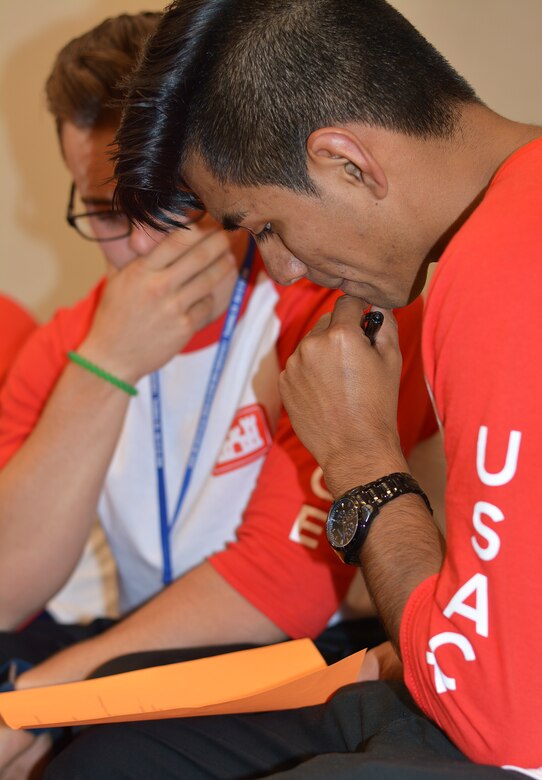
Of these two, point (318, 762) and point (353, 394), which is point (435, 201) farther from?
point (318, 762)

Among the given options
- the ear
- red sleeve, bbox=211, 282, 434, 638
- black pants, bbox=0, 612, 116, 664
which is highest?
the ear

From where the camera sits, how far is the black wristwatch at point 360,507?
804mm

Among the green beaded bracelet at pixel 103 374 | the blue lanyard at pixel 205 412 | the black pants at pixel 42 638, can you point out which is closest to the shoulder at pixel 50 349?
the green beaded bracelet at pixel 103 374

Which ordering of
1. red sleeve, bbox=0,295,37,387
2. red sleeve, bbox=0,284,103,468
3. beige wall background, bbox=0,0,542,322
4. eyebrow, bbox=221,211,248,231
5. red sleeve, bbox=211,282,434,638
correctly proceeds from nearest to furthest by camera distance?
eyebrow, bbox=221,211,248,231
red sleeve, bbox=211,282,434,638
red sleeve, bbox=0,284,103,468
red sleeve, bbox=0,295,37,387
beige wall background, bbox=0,0,542,322

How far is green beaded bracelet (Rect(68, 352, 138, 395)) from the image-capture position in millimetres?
1354

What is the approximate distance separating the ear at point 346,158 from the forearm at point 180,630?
573mm

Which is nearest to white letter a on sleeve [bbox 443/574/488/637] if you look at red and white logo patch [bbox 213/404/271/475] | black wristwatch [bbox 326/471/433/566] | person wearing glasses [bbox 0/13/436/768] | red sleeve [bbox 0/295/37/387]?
black wristwatch [bbox 326/471/433/566]

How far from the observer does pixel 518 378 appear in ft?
2.14

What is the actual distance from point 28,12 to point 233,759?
1.95 m

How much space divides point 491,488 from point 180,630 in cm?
60

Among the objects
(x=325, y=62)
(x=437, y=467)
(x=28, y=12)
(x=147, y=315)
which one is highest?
(x=28, y=12)

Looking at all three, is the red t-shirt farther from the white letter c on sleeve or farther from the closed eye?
the white letter c on sleeve

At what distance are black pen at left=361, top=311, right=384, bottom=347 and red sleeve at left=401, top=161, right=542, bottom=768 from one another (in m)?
0.20

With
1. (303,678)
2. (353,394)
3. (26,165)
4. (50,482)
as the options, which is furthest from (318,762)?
(26,165)
